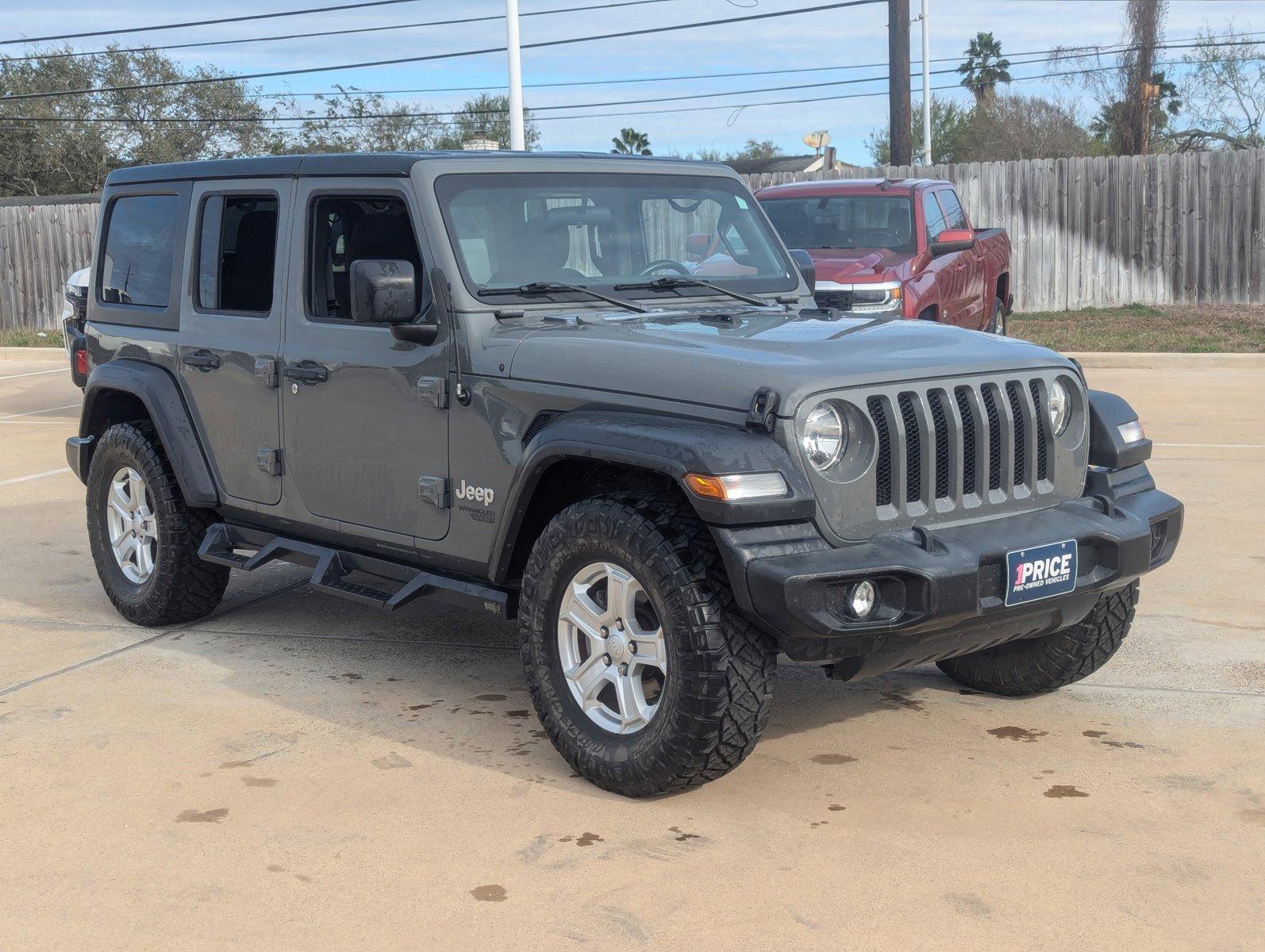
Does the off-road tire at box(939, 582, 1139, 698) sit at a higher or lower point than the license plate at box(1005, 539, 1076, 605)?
lower

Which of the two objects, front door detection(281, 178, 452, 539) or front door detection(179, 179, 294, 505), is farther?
front door detection(179, 179, 294, 505)

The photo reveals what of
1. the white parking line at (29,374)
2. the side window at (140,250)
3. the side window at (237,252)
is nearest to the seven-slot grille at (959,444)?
the side window at (237,252)

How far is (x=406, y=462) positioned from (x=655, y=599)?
135 centimetres

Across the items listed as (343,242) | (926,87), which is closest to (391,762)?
(343,242)

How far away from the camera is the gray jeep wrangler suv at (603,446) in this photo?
411 centimetres

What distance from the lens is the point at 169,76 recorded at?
54219 millimetres

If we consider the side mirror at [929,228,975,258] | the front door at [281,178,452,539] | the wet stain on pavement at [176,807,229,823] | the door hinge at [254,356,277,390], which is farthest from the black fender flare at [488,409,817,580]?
the side mirror at [929,228,975,258]

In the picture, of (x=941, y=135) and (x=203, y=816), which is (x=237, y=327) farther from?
(x=941, y=135)

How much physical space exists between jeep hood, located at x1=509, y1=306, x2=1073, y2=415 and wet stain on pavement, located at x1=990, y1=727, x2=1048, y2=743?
1.24m

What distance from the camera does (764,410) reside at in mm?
4051

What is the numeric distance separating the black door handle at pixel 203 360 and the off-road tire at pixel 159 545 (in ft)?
1.60

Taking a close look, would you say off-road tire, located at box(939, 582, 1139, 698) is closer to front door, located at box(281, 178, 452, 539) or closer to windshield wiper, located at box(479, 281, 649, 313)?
windshield wiper, located at box(479, 281, 649, 313)

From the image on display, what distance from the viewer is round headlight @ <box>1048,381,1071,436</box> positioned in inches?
186

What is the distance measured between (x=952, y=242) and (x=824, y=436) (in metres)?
7.30
